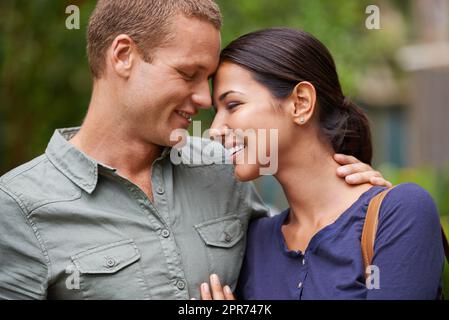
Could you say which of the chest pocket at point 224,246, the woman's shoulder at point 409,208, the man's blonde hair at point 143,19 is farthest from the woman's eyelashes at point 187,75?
the woman's shoulder at point 409,208

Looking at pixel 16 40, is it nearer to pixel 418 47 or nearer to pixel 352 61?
pixel 352 61

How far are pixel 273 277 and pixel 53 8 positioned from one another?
3263 mm

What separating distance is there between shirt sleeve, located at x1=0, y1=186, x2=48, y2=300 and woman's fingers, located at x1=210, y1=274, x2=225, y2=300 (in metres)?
0.61

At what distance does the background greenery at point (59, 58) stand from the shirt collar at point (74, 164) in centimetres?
262

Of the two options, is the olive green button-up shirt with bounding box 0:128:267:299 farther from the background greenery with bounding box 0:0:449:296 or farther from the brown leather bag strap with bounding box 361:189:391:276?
the background greenery with bounding box 0:0:449:296

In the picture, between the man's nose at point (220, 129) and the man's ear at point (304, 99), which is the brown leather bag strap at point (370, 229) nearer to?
the man's ear at point (304, 99)

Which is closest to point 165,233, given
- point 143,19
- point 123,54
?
point 123,54

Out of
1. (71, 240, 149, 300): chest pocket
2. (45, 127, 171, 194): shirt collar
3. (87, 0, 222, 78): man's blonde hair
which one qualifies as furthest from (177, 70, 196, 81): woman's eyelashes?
(71, 240, 149, 300): chest pocket

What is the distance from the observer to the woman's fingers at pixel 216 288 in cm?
286

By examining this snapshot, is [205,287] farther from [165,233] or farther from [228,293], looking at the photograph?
[165,233]

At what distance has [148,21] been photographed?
9.84 feet
